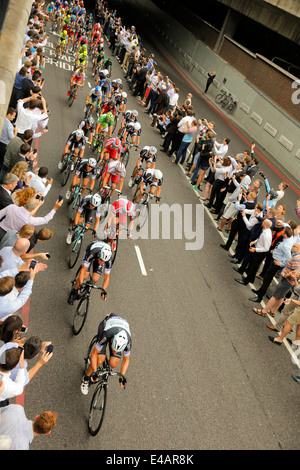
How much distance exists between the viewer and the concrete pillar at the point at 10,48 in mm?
5750

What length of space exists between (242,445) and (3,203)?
5.78 metres

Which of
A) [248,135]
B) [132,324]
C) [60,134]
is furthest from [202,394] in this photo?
[248,135]

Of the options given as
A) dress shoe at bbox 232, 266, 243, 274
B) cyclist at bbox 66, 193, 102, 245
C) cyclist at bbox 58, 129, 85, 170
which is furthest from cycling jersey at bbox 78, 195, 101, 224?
dress shoe at bbox 232, 266, 243, 274

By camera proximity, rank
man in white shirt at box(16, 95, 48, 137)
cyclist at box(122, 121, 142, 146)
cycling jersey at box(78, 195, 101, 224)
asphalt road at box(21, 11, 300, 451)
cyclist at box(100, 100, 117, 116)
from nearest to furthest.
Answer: asphalt road at box(21, 11, 300, 451) < cycling jersey at box(78, 195, 101, 224) < man in white shirt at box(16, 95, 48, 137) < cyclist at box(122, 121, 142, 146) < cyclist at box(100, 100, 117, 116)

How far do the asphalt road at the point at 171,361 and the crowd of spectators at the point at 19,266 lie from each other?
1.93ft

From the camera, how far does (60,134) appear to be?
15.4 m

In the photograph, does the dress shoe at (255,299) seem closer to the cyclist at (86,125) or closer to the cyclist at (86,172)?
the cyclist at (86,172)

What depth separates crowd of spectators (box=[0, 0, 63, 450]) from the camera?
4617 mm

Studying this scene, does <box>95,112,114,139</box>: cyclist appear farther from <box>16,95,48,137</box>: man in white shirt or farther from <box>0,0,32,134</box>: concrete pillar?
<box>0,0,32,134</box>: concrete pillar

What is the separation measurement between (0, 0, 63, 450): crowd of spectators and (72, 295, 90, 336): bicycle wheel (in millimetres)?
662

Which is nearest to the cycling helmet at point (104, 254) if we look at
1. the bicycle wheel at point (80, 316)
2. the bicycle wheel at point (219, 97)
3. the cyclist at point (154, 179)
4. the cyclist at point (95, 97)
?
the bicycle wheel at point (80, 316)

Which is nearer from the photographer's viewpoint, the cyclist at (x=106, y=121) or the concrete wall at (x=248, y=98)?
the cyclist at (x=106, y=121)

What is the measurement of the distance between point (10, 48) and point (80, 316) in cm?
485

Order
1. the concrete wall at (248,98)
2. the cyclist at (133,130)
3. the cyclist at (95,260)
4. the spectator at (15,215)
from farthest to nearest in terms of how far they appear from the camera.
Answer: the concrete wall at (248,98), the cyclist at (133,130), the cyclist at (95,260), the spectator at (15,215)
